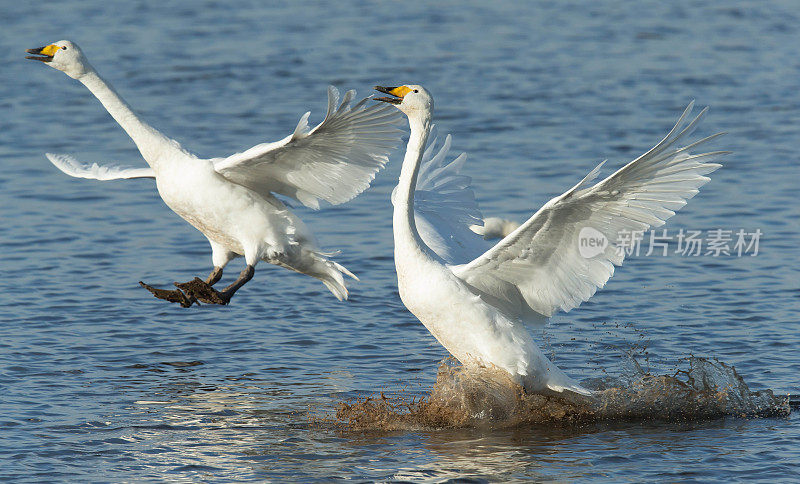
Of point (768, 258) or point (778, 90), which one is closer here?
point (768, 258)

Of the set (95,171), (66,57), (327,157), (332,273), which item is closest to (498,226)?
(332,273)

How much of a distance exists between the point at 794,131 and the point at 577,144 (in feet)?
9.95

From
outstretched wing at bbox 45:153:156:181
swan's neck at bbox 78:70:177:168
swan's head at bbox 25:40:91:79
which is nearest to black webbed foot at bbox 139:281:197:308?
swan's neck at bbox 78:70:177:168

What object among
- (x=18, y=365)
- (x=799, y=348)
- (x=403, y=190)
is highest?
(x=403, y=190)

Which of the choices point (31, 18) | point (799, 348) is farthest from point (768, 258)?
A: point (31, 18)

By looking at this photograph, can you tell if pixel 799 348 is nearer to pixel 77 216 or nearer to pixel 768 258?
pixel 768 258

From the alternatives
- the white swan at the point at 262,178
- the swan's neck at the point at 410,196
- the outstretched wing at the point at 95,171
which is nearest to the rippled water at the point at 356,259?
the white swan at the point at 262,178

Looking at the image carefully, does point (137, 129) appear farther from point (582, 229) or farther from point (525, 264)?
point (582, 229)

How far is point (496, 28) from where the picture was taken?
82.1 ft

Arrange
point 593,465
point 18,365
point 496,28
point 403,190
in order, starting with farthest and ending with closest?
point 496,28 < point 18,365 < point 403,190 < point 593,465

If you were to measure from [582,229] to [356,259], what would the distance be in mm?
5054

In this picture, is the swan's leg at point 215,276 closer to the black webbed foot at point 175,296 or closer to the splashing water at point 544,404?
the black webbed foot at point 175,296

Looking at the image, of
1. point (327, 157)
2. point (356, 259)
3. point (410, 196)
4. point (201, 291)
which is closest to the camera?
point (410, 196)

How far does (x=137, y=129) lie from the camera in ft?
34.3
